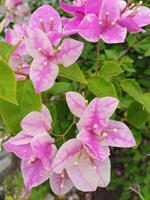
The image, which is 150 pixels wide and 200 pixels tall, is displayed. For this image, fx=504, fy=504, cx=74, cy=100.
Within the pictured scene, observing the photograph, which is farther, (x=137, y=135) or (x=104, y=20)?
(x=137, y=135)

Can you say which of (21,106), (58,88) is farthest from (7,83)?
(58,88)

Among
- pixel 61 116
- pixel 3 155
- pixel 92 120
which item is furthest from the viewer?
pixel 3 155

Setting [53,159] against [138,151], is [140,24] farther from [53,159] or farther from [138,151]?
[138,151]

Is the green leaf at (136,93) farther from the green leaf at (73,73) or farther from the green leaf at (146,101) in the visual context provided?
the green leaf at (73,73)

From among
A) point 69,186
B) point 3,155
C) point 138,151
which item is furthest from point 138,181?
point 69,186

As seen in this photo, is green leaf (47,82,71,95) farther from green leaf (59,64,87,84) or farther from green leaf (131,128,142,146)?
green leaf (131,128,142,146)

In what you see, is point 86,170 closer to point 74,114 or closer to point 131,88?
point 74,114

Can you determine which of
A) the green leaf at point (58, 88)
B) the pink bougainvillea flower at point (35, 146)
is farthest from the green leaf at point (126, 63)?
the pink bougainvillea flower at point (35, 146)
